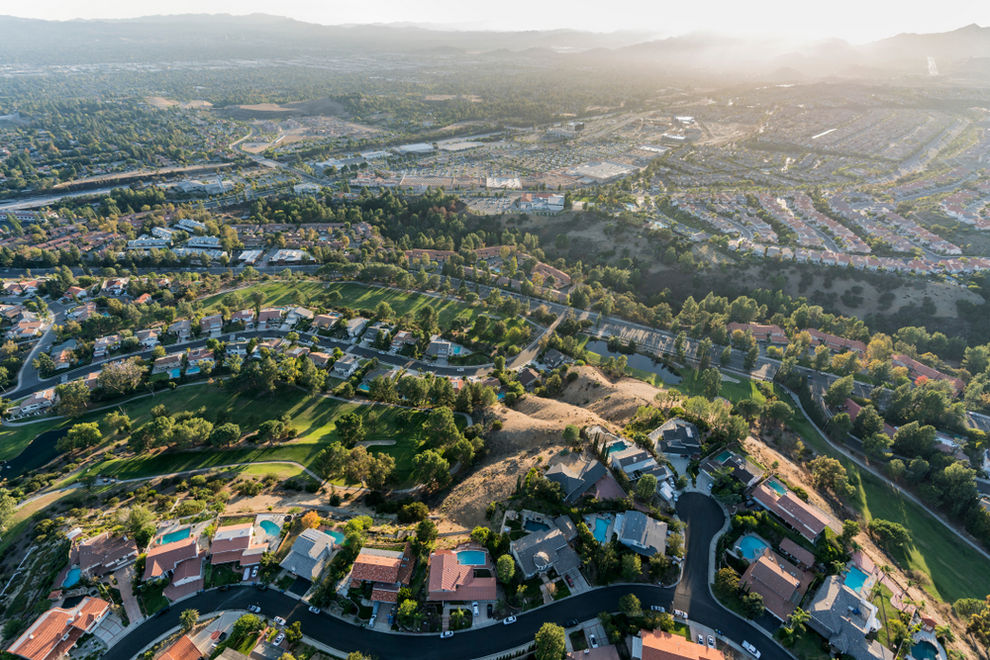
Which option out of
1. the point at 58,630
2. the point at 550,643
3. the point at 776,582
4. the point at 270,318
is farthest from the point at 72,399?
the point at 776,582

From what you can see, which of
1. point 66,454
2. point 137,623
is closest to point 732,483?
point 137,623

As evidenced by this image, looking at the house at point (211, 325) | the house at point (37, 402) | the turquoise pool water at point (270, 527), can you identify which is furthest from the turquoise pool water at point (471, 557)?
the house at point (37, 402)

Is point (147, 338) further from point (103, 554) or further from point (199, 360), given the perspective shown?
point (103, 554)

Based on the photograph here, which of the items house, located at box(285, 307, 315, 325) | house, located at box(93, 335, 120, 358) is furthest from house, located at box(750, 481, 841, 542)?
house, located at box(93, 335, 120, 358)

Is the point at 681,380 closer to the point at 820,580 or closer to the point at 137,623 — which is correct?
the point at 820,580

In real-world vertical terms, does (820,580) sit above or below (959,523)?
above

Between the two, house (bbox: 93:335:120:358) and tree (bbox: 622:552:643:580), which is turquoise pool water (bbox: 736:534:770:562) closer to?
tree (bbox: 622:552:643:580)
